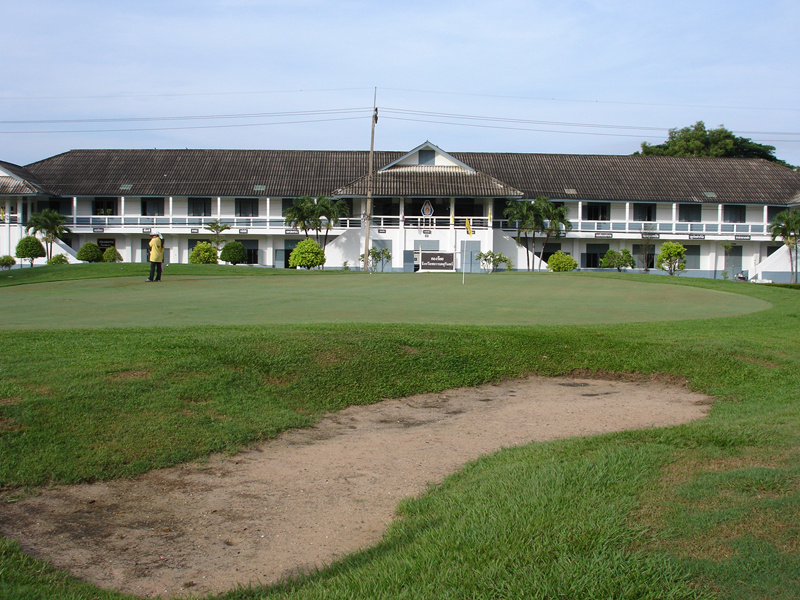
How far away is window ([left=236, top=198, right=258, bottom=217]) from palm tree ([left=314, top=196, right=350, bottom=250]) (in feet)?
22.6

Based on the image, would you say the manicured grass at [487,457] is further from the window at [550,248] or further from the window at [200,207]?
the window at [200,207]

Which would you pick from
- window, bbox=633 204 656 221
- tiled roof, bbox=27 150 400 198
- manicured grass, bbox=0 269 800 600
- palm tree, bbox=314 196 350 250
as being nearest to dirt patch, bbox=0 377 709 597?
manicured grass, bbox=0 269 800 600

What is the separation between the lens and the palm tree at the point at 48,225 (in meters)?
51.4

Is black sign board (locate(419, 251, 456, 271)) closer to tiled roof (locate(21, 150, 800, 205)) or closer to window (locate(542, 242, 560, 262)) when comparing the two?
tiled roof (locate(21, 150, 800, 205))

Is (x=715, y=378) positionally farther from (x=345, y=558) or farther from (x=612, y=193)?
(x=612, y=193)

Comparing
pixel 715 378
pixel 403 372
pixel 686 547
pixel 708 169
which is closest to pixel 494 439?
pixel 403 372

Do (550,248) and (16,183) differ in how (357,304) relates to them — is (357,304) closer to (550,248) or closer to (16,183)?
(550,248)

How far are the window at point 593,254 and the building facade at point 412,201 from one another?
0.11m

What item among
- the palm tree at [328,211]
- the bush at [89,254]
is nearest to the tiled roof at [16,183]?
the bush at [89,254]

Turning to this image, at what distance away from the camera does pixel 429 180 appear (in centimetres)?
5288

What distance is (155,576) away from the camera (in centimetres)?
479

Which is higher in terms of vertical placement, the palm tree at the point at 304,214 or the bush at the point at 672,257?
the palm tree at the point at 304,214

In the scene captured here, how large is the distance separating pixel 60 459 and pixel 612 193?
5331 centimetres

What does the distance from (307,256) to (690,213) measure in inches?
1211
